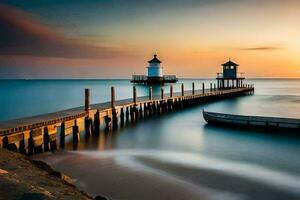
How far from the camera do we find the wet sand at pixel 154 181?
989 centimetres

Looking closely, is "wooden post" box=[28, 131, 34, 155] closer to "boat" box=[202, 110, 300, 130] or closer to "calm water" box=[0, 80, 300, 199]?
"calm water" box=[0, 80, 300, 199]

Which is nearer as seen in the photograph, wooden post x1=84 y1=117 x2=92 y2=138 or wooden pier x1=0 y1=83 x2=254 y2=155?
wooden pier x1=0 y1=83 x2=254 y2=155

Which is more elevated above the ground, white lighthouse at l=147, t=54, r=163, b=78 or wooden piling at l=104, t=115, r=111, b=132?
white lighthouse at l=147, t=54, r=163, b=78

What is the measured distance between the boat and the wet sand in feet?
33.2

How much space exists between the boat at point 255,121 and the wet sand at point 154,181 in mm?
10126

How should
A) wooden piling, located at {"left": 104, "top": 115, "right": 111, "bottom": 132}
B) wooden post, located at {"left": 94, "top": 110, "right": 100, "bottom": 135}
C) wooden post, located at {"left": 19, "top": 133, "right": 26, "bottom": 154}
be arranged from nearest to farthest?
wooden post, located at {"left": 19, "top": 133, "right": 26, "bottom": 154} → wooden post, located at {"left": 94, "top": 110, "right": 100, "bottom": 135} → wooden piling, located at {"left": 104, "top": 115, "right": 111, "bottom": 132}

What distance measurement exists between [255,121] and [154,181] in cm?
1300

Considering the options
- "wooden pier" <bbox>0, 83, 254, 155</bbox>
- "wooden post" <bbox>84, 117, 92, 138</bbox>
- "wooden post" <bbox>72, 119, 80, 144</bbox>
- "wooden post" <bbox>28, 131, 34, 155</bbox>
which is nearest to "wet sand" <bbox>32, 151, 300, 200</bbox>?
"wooden post" <bbox>28, 131, 34, 155</bbox>

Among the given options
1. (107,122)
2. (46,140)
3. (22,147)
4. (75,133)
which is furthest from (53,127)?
(107,122)

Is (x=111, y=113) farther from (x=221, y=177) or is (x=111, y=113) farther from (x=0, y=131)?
(x=221, y=177)

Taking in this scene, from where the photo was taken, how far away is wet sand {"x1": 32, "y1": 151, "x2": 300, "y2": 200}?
9891mm

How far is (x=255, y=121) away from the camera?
73.1ft

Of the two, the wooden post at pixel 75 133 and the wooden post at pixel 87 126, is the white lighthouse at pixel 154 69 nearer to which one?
the wooden post at pixel 87 126

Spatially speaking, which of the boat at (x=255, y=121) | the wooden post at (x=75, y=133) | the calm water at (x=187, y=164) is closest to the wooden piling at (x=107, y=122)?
the calm water at (x=187, y=164)
